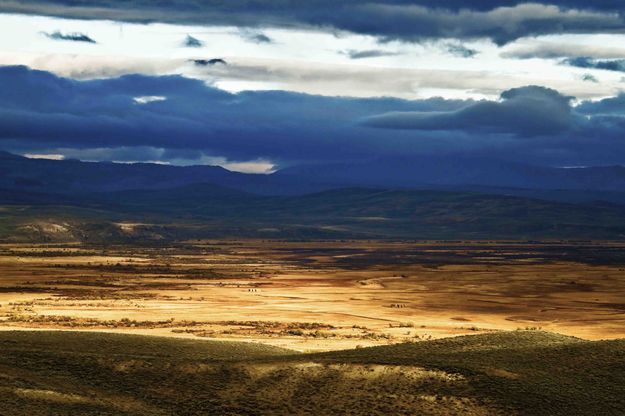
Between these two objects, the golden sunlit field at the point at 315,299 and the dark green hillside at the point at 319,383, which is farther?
the golden sunlit field at the point at 315,299

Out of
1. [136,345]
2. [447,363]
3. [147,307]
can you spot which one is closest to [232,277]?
[147,307]

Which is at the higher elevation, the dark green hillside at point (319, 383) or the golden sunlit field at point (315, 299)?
the dark green hillside at point (319, 383)

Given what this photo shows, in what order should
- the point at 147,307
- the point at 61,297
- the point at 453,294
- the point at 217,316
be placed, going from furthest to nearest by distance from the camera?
1. the point at 453,294
2. the point at 61,297
3. the point at 147,307
4. the point at 217,316

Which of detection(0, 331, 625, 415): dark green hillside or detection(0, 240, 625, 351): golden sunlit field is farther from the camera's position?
detection(0, 240, 625, 351): golden sunlit field

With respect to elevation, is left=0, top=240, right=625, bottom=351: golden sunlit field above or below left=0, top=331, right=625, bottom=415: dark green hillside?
below

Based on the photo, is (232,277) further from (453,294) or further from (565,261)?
(565,261)

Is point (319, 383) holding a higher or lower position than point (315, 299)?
higher

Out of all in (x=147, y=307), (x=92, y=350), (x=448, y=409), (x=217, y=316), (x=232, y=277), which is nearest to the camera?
(x=448, y=409)

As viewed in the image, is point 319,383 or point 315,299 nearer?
point 319,383
